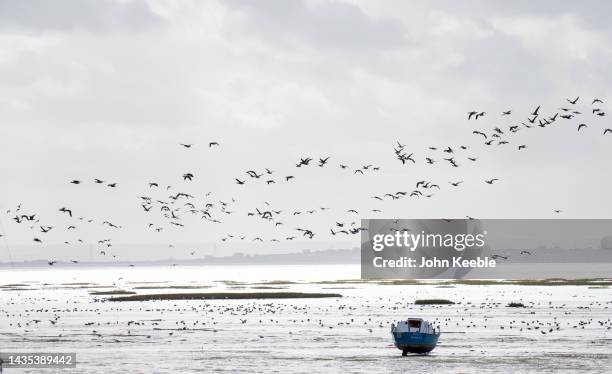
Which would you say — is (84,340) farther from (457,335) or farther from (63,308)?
(63,308)

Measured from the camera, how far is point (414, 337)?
60875 millimetres

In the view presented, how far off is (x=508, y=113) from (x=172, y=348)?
1007 inches

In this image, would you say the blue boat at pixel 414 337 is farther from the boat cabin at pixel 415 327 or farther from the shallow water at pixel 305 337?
the shallow water at pixel 305 337

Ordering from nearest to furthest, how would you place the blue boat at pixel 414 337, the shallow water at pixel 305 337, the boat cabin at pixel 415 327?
1. the shallow water at pixel 305 337
2. the blue boat at pixel 414 337
3. the boat cabin at pixel 415 327

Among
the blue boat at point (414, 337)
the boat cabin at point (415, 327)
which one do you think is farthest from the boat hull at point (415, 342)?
the boat cabin at point (415, 327)

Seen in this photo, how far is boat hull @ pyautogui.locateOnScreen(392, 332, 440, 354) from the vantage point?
6088 cm

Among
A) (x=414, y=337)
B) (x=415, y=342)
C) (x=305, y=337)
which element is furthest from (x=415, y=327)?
(x=305, y=337)

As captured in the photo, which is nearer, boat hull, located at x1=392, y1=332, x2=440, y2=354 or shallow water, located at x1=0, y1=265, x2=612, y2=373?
shallow water, located at x1=0, y1=265, x2=612, y2=373

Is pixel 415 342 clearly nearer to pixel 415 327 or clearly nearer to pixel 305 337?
pixel 415 327

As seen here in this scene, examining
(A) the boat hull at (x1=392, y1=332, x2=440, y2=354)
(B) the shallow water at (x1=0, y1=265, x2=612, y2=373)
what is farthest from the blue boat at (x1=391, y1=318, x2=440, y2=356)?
(B) the shallow water at (x1=0, y1=265, x2=612, y2=373)

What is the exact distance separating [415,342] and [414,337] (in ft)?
0.99

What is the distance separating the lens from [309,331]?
78062mm

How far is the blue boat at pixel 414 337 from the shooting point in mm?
60875

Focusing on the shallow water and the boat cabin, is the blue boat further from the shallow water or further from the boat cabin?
the shallow water
